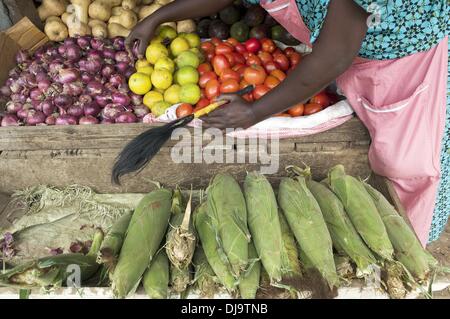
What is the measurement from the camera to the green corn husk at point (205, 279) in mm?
1433

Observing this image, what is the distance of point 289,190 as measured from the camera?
1.81m

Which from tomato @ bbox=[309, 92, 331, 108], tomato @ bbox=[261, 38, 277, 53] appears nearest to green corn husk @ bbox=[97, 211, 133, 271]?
tomato @ bbox=[309, 92, 331, 108]

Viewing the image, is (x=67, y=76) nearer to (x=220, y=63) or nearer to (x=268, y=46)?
(x=220, y=63)

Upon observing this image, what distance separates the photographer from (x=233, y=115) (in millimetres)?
1979

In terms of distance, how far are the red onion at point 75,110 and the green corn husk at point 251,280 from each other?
55.8 inches

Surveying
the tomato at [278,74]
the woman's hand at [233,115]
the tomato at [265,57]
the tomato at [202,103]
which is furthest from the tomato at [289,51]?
the woman's hand at [233,115]

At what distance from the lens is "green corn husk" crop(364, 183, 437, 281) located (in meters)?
1.45

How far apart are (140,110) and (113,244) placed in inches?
41.6

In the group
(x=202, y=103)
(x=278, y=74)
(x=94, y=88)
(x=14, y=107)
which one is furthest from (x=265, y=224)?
(x=14, y=107)

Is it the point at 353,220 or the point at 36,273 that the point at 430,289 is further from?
the point at 36,273

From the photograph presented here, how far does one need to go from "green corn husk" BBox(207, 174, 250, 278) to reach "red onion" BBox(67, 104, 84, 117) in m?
0.99

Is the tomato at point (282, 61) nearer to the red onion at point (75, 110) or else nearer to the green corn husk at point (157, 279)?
the red onion at point (75, 110)

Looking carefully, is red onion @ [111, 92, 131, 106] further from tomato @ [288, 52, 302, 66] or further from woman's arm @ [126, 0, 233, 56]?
tomato @ [288, 52, 302, 66]
